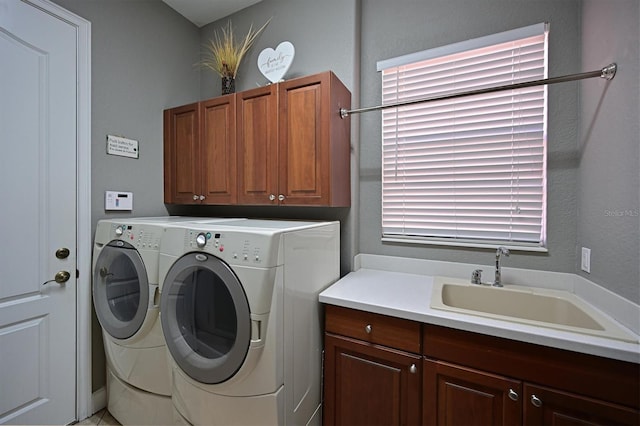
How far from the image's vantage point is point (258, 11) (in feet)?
7.34

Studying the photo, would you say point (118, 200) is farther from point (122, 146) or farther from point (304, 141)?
point (304, 141)

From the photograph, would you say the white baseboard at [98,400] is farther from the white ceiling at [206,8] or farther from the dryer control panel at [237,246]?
the white ceiling at [206,8]

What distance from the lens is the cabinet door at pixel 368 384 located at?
4.16 feet

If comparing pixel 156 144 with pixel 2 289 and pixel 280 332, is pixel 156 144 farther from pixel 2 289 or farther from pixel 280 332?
pixel 280 332

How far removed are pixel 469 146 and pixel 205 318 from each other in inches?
70.9

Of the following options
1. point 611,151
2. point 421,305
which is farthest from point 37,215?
point 611,151

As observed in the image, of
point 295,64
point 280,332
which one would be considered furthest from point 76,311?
point 295,64

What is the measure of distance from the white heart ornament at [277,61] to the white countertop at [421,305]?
56.3 inches

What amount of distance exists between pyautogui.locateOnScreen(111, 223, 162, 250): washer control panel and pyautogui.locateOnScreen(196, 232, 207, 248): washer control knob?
345mm

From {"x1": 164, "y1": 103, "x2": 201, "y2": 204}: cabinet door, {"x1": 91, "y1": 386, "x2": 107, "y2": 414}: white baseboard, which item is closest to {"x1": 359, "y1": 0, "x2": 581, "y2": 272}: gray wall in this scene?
{"x1": 164, "y1": 103, "x2": 201, "y2": 204}: cabinet door

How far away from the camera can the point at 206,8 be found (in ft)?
7.49

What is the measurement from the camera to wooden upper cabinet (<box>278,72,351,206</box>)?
162cm

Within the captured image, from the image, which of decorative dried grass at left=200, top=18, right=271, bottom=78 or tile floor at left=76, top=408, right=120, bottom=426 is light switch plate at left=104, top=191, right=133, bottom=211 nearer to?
decorative dried grass at left=200, top=18, right=271, bottom=78

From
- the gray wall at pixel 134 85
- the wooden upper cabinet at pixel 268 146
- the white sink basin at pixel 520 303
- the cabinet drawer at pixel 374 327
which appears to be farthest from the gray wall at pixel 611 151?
the gray wall at pixel 134 85
